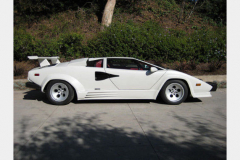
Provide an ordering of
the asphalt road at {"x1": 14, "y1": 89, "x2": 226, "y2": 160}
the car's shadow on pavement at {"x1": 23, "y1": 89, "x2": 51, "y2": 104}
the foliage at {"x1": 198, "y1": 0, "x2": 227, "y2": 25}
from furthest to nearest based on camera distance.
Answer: the foliage at {"x1": 198, "y1": 0, "x2": 227, "y2": 25}
the car's shadow on pavement at {"x1": 23, "y1": 89, "x2": 51, "y2": 104}
the asphalt road at {"x1": 14, "y1": 89, "x2": 226, "y2": 160}

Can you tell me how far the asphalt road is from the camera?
3414 mm

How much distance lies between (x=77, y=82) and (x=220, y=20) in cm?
1537

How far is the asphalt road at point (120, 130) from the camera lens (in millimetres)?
3414

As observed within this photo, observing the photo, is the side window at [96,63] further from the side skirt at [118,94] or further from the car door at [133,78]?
the side skirt at [118,94]

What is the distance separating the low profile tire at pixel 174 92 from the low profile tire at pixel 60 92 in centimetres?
259

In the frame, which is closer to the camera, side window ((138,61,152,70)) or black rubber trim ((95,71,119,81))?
black rubber trim ((95,71,119,81))

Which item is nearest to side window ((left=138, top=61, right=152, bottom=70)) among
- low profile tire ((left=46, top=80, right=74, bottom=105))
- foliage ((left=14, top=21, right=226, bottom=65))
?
low profile tire ((left=46, top=80, right=74, bottom=105))

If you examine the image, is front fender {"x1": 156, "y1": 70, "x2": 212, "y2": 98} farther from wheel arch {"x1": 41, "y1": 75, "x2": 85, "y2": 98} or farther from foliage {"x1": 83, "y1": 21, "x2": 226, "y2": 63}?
foliage {"x1": 83, "y1": 21, "x2": 226, "y2": 63}

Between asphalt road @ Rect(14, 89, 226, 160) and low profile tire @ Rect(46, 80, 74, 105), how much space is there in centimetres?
18

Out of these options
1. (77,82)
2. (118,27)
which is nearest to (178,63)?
(118,27)

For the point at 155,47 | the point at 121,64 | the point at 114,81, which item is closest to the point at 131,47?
the point at 155,47

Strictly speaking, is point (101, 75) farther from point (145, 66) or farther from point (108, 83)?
point (145, 66)

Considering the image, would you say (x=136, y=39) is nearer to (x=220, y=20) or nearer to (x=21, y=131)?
(x=21, y=131)

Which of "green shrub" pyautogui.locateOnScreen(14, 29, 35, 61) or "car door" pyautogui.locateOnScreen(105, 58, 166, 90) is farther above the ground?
"green shrub" pyautogui.locateOnScreen(14, 29, 35, 61)
